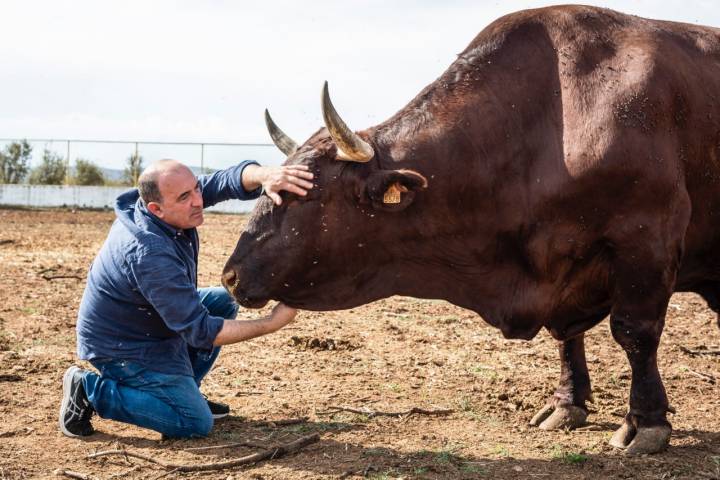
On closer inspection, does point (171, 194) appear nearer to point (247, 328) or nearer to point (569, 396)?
point (247, 328)

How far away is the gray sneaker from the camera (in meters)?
5.06

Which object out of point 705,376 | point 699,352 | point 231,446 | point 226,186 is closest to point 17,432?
point 231,446

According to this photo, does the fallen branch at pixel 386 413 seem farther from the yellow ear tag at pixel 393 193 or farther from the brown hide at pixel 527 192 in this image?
the yellow ear tag at pixel 393 193

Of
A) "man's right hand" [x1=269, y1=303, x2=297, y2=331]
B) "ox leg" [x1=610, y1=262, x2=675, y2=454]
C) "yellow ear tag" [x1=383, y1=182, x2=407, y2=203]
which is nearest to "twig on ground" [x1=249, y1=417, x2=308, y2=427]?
"man's right hand" [x1=269, y1=303, x2=297, y2=331]

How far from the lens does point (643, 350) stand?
4953 millimetres

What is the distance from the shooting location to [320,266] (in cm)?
514

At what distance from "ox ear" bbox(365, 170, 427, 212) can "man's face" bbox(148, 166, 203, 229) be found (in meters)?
0.99

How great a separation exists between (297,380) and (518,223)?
2136 millimetres

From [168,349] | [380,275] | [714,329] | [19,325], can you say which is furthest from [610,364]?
[19,325]

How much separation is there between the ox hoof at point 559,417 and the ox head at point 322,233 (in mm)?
1394

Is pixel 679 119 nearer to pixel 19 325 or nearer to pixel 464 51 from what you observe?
pixel 464 51

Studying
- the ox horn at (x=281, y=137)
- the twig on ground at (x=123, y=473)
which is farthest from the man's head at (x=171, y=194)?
the twig on ground at (x=123, y=473)

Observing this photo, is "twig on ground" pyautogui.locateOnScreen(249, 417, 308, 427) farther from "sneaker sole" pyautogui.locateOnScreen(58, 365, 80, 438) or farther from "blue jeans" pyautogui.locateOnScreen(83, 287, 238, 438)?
"sneaker sole" pyautogui.locateOnScreen(58, 365, 80, 438)

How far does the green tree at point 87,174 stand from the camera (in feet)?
123
